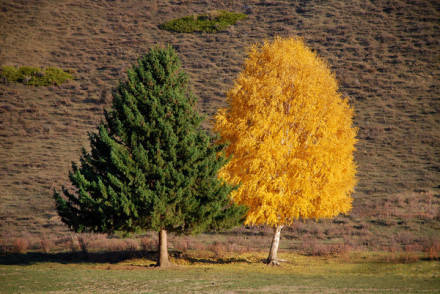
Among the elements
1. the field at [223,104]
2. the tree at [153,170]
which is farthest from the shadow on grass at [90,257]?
the tree at [153,170]

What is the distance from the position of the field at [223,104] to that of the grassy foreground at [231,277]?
0.09 meters

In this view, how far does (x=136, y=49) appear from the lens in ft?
233

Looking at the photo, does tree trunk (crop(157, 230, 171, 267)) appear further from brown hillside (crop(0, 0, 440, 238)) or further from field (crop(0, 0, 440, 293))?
brown hillside (crop(0, 0, 440, 238))

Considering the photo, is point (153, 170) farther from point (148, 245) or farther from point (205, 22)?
point (205, 22)

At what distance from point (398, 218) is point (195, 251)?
14441mm

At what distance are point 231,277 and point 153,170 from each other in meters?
5.17

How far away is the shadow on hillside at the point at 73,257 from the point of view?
24.4m

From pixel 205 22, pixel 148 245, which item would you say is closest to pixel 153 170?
pixel 148 245

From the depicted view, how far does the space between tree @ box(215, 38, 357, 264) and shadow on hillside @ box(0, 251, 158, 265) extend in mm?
6759

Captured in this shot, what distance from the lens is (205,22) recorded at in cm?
7762

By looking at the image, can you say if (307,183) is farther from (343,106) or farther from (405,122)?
(405,122)

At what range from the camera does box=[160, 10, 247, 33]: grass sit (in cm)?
7581

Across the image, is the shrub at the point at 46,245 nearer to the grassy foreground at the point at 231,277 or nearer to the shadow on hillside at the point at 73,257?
the shadow on hillside at the point at 73,257

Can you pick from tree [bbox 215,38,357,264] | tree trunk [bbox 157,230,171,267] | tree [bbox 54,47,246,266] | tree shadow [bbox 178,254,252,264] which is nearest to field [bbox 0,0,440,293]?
tree trunk [bbox 157,230,171,267]
